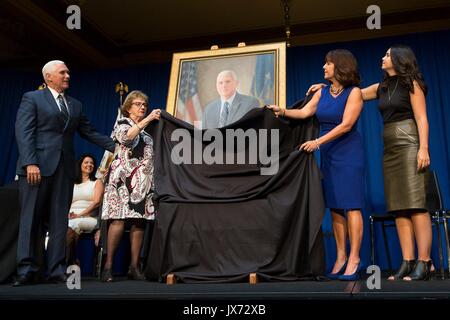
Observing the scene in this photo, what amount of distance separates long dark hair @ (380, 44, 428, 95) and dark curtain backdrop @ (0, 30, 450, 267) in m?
2.57

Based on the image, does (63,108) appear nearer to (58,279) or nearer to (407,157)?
(58,279)

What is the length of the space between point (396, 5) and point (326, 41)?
3.28 feet

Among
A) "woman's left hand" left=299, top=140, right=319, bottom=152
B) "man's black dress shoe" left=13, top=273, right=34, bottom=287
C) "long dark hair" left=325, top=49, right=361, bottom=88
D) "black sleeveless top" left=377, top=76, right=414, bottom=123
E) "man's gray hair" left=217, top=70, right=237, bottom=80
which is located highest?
"man's gray hair" left=217, top=70, right=237, bottom=80

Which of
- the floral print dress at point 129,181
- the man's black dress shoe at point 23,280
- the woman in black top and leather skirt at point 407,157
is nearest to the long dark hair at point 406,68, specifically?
the woman in black top and leather skirt at point 407,157

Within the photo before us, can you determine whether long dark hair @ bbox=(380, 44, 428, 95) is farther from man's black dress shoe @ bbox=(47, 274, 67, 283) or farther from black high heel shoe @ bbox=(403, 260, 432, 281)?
man's black dress shoe @ bbox=(47, 274, 67, 283)

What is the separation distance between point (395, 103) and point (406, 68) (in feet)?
0.79

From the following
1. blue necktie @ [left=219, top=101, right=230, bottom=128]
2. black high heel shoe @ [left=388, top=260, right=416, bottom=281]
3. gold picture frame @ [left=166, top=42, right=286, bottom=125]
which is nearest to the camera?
black high heel shoe @ [left=388, top=260, right=416, bottom=281]

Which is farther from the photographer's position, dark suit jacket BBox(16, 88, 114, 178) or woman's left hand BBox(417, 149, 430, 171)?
dark suit jacket BBox(16, 88, 114, 178)

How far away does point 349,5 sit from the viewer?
584 centimetres

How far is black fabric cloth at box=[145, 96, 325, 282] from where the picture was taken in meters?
2.74

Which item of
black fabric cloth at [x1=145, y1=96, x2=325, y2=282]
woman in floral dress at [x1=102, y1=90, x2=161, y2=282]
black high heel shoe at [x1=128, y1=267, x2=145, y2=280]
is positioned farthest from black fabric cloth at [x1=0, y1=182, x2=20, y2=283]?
black fabric cloth at [x1=145, y1=96, x2=325, y2=282]

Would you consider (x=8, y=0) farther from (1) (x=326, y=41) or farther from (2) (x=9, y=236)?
(1) (x=326, y=41)

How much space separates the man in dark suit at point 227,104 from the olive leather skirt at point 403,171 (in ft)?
3.40

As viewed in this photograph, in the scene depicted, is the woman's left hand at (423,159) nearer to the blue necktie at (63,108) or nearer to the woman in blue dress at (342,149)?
the woman in blue dress at (342,149)
